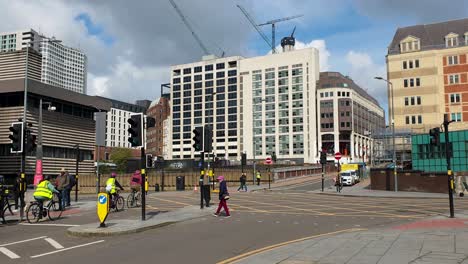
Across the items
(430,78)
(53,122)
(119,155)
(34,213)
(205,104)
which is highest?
(205,104)

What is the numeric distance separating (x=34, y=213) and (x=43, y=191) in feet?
3.02

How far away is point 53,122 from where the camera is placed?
49094mm

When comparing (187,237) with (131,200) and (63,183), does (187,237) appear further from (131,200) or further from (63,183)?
(63,183)

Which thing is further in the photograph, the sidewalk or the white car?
the white car

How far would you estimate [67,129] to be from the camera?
50.9m

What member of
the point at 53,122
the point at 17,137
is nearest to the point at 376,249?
the point at 17,137

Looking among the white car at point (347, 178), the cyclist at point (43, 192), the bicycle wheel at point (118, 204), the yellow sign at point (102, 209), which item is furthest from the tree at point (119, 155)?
the yellow sign at point (102, 209)

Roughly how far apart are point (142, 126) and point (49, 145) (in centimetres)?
3602

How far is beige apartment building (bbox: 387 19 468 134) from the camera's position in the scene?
6944cm

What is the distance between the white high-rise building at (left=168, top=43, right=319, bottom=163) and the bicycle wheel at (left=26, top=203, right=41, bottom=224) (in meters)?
120

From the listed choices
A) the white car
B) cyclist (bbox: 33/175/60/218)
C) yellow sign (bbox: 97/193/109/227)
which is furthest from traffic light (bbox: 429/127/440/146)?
the white car

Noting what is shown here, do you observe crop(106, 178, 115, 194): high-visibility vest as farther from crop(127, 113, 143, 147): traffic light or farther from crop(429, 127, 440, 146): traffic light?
crop(429, 127, 440, 146): traffic light

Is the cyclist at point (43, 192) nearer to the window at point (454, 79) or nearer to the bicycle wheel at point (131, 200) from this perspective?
the bicycle wheel at point (131, 200)

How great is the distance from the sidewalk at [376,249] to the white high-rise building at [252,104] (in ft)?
407
